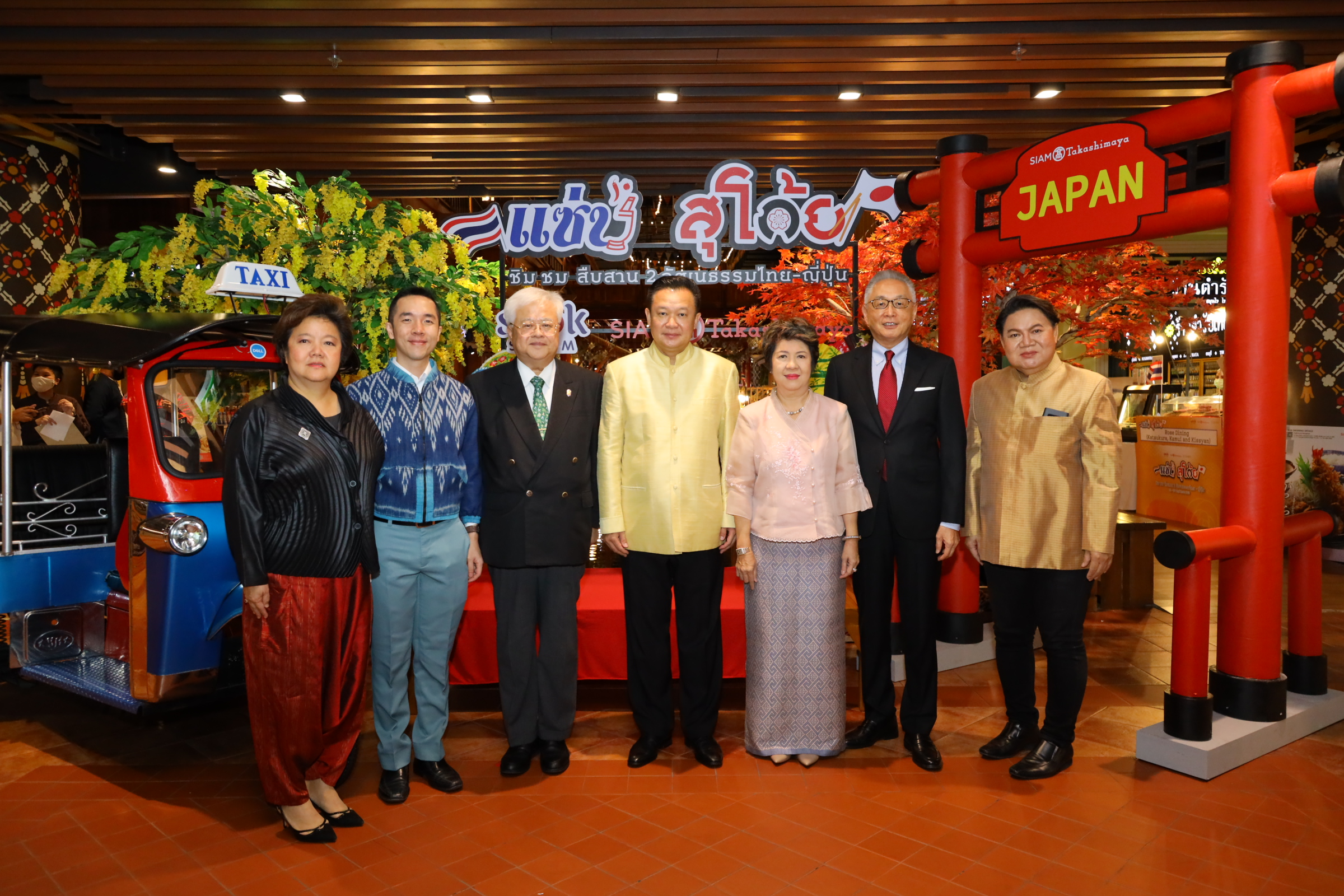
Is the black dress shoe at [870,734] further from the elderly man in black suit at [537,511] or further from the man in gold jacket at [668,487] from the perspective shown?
the elderly man in black suit at [537,511]

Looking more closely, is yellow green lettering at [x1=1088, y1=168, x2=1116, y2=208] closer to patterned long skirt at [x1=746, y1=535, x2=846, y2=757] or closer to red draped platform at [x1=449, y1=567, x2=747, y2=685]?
patterned long skirt at [x1=746, y1=535, x2=846, y2=757]

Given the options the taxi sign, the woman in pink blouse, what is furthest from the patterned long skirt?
the taxi sign

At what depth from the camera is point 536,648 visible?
346 cm

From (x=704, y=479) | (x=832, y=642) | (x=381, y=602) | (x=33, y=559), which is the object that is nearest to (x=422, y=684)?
(x=381, y=602)

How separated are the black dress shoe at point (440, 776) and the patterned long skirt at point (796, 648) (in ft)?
3.82

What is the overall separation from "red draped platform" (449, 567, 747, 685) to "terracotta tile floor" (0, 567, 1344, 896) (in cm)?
29

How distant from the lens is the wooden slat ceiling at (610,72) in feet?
16.7

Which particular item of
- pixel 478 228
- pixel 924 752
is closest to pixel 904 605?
pixel 924 752

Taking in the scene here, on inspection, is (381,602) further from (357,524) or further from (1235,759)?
(1235,759)

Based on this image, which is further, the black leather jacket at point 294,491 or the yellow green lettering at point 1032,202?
the yellow green lettering at point 1032,202

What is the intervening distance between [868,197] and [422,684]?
392 centimetres

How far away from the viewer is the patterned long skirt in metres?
3.39

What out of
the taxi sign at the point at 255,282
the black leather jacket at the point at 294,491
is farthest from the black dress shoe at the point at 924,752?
the taxi sign at the point at 255,282

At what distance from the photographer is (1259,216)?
355cm
